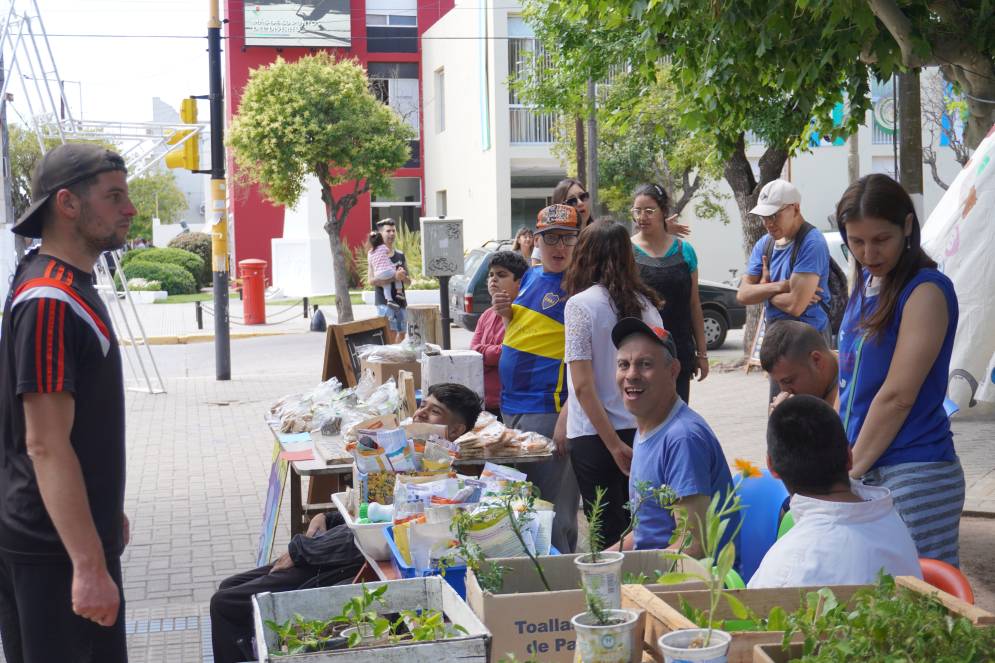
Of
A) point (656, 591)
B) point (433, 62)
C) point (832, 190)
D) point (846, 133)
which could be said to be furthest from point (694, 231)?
point (656, 591)

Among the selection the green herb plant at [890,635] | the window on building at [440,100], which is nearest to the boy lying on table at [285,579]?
the green herb plant at [890,635]

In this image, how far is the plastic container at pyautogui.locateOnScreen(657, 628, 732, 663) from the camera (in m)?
1.98

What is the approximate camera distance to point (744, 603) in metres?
2.37

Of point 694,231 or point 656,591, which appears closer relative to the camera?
point 656,591

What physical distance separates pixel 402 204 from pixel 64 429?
3905 cm

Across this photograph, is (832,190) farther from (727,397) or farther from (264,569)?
(264,569)

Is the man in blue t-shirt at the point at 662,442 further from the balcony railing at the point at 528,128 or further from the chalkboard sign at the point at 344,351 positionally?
A: the balcony railing at the point at 528,128

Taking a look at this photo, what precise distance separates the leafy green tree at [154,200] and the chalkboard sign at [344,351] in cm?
6048

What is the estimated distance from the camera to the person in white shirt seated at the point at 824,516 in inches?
115

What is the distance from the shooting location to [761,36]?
6547mm

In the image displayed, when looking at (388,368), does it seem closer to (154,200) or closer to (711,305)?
(711,305)

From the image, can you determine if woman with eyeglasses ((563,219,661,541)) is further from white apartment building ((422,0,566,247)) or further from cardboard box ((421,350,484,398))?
white apartment building ((422,0,566,247))

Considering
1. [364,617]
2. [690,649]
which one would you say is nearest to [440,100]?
[364,617]

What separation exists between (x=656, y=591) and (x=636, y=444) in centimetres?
166
